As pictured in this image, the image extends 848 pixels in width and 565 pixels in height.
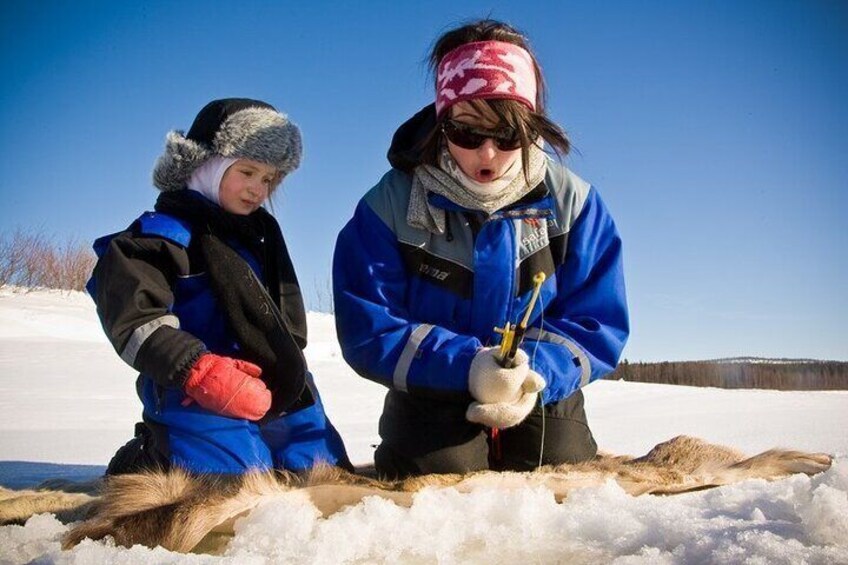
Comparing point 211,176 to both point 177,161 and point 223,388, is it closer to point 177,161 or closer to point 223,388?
point 177,161

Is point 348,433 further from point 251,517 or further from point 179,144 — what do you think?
point 251,517

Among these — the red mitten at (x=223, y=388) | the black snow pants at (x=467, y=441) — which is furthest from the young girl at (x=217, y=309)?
the black snow pants at (x=467, y=441)

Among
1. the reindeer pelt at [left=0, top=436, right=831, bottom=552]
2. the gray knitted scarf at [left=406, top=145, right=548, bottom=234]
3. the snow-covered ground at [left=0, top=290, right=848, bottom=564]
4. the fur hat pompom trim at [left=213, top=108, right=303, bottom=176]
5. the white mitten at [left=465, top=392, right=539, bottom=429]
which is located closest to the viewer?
the snow-covered ground at [left=0, top=290, right=848, bottom=564]

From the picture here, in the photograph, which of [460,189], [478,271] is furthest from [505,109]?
[478,271]

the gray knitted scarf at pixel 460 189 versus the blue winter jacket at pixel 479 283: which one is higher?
the gray knitted scarf at pixel 460 189

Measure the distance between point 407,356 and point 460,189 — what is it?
50 centimetres

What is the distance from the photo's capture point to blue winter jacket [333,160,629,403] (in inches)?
75.3

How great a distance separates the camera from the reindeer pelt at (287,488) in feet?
3.90

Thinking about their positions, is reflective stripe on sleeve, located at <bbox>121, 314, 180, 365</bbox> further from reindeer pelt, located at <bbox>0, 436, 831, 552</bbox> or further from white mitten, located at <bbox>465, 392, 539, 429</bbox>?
white mitten, located at <bbox>465, 392, 539, 429</bbox>

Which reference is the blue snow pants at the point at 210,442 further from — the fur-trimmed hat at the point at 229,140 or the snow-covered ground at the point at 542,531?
the fur-trimmed hat at the point at 229,140

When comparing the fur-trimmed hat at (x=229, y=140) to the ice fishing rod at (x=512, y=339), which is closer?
the ice fishing rod at (x=512, y=339)

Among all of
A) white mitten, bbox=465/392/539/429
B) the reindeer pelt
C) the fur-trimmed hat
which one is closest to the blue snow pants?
the reindeer pelt

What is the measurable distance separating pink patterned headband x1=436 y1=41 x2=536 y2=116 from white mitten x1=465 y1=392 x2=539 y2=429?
83 centimetres

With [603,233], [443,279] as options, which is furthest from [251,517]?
[603,233]
